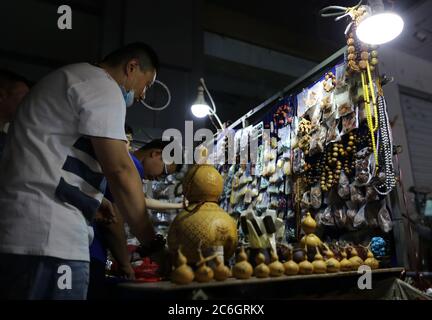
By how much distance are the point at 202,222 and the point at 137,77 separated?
2.99 feet

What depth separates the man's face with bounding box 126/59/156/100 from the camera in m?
1.78

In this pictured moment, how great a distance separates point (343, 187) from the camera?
2.55 meters

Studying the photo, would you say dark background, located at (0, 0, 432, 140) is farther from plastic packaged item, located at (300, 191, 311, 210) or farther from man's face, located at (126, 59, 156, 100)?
man's face, located at (126, 59, 156, 100)

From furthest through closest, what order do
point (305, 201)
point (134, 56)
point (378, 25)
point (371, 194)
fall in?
1. point (305, 201)
2. point (371, 194)
3. point (378, 25)
4. point (134, 56)

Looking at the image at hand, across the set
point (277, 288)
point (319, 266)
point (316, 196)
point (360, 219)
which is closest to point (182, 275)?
point (277, 288)

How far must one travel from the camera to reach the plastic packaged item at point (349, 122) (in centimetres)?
250

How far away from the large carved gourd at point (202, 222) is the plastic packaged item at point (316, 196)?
1452mm

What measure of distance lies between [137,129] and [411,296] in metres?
4.31

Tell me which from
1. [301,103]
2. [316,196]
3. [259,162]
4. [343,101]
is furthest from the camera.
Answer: [259,162]

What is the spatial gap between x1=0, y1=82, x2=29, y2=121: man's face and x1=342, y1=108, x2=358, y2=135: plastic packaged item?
96.2 inches

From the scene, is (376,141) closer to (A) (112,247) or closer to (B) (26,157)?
(A) (112,247)

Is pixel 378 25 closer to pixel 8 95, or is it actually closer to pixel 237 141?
pixel 237 141

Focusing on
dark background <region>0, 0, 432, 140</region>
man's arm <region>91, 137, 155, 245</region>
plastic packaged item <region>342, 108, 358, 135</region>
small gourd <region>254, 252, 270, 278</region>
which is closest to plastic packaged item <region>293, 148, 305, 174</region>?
plastic packaged item <region>342, 108, 358, 135</region>

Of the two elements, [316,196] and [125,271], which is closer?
[125,271]
